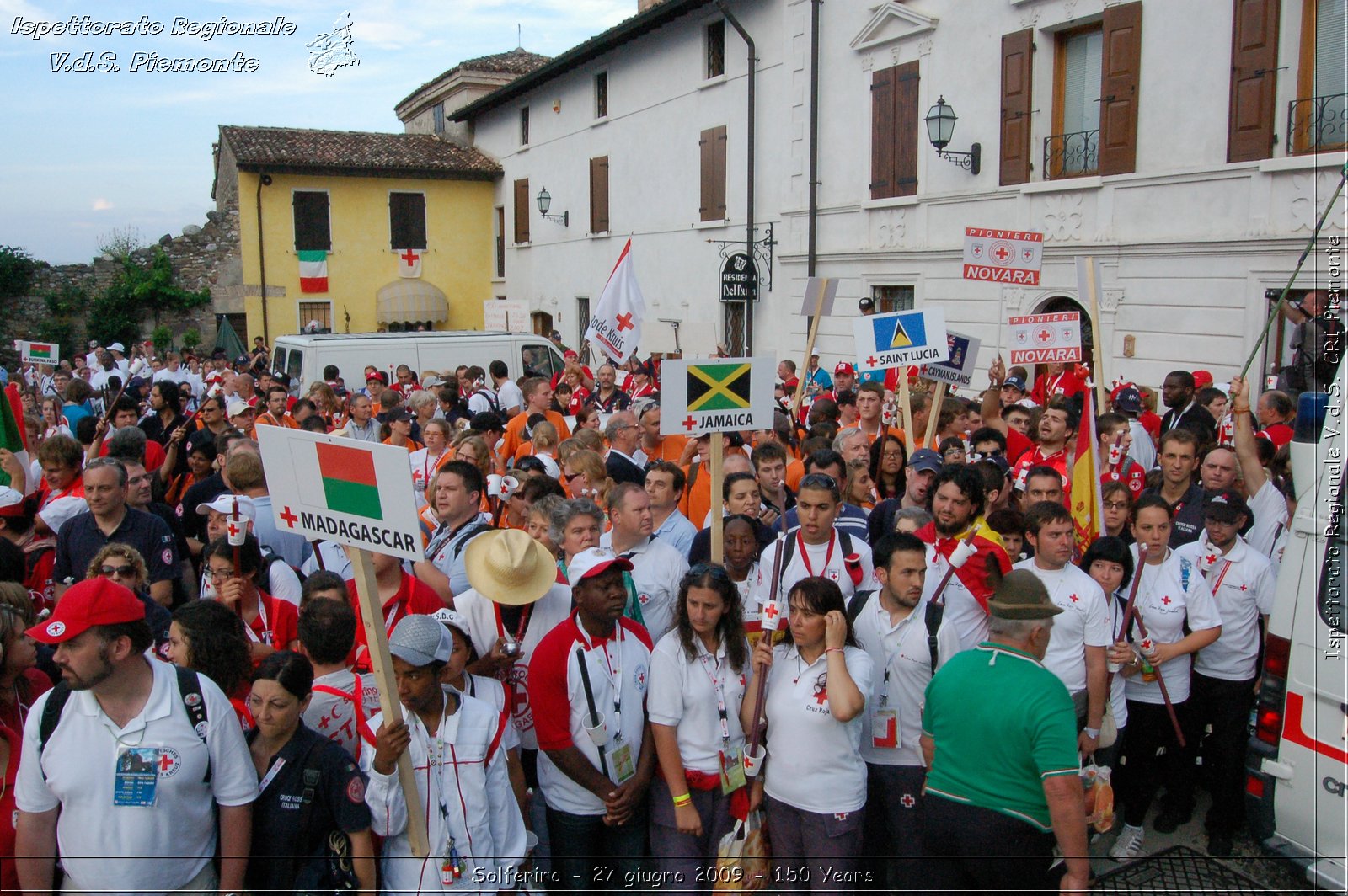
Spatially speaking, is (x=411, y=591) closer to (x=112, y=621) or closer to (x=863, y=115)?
(x=112, y=621)

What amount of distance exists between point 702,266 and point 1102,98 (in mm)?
10487

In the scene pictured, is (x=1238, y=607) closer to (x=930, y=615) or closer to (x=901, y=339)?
(x=930, y=615)

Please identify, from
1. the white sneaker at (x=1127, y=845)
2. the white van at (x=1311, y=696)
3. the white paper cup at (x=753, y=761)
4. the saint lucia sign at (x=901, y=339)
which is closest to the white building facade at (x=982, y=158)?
the saint lucia sign at (x=901, y=339)

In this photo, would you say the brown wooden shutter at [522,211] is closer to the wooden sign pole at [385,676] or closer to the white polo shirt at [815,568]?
the white polo shirt at [815,568]

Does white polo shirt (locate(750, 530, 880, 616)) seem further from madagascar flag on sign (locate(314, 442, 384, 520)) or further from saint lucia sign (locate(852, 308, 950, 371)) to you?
saint lucia sign (locate(852, 308, 950, 371))

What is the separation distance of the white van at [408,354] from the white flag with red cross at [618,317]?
4.34 metres

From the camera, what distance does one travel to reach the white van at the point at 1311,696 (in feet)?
12.6

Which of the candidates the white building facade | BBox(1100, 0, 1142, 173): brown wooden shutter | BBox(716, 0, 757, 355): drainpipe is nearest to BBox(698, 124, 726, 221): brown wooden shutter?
the white building facade

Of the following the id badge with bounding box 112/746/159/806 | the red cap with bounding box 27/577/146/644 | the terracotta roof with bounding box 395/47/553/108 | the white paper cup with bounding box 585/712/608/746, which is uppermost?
the terracotta roof with bounding box 395/47/553/108

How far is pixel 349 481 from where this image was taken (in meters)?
3.28

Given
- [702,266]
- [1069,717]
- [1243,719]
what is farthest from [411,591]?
[702,266]

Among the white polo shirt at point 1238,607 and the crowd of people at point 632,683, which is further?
the white polo shirt at point 1238,607

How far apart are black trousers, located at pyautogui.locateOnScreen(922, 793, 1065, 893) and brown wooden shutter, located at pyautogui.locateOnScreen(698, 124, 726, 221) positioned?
18.8 metres

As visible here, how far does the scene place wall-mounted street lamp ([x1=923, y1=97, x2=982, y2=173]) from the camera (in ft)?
48.5
